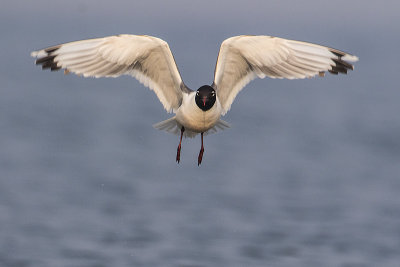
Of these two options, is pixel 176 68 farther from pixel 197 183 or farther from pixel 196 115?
pixel 197 183

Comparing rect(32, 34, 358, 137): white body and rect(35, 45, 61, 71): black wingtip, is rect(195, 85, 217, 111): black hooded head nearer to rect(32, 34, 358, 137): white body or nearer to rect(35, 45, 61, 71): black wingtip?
rect(32, 34, 358, 137): white body

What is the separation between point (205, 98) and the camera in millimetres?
10125

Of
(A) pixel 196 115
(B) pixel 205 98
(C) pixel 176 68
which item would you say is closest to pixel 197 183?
(C) pixel 176 68

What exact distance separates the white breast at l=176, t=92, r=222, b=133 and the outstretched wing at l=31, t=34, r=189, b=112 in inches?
12.6

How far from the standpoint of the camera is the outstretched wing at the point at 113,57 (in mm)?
10352

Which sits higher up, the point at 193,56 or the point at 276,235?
the point at 193,56

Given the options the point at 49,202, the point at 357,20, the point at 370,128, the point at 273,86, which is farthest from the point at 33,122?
the point at 357,20

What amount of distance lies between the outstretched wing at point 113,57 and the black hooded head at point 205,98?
536 mm

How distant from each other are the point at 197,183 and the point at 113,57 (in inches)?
448

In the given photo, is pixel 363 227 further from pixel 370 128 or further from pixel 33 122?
pixel 33 122

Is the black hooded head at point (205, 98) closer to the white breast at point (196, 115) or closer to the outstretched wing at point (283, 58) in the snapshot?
the white breast at point (196, 115)

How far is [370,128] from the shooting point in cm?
2734

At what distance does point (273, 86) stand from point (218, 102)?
2524 centimetres

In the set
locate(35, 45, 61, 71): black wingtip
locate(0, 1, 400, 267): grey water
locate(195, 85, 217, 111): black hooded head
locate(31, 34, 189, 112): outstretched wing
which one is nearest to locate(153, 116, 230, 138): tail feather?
locate(31, 34, 189, 112): outstretched wing
